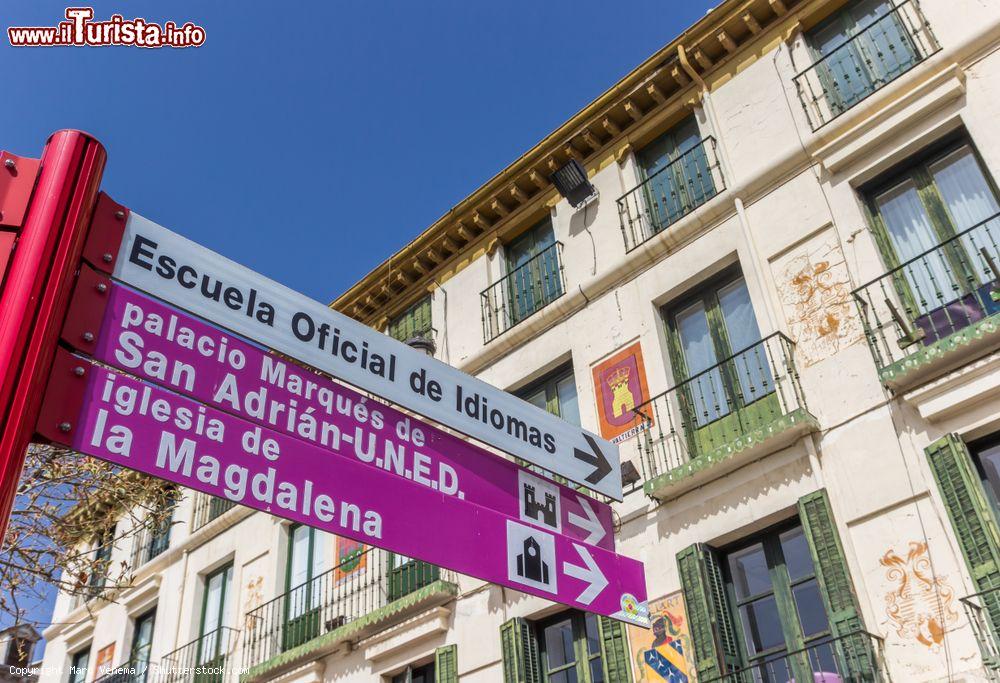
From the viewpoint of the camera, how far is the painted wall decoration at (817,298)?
31.5 ft

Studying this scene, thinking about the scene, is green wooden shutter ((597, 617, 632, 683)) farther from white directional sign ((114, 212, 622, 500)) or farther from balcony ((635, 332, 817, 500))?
white directional sign ((114, 212, 622, 500))

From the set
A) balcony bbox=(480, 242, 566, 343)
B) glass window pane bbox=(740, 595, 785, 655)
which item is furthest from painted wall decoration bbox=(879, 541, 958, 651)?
balcony bbox=(480, 242, 566, 343)

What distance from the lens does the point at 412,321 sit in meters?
16.1

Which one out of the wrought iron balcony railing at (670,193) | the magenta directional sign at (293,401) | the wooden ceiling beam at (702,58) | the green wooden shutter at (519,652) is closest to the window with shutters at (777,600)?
the green wooden shutter at (519,652)

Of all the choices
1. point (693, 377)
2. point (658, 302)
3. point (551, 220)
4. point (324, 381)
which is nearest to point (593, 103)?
point (551, 220)

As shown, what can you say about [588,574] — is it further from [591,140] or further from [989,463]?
Answer: [591,140]

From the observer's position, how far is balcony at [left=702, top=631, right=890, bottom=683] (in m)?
7.75

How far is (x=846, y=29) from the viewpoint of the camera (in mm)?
11641

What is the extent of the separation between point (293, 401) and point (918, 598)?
598cm

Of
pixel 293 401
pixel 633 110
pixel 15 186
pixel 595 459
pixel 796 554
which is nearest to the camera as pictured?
pixel 15 186

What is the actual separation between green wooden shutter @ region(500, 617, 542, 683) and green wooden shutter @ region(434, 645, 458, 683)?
89 centimetres

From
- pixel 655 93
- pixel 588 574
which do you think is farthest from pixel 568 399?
pixel 588 574

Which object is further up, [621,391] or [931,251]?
[621,391]

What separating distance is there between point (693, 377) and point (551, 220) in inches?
193
